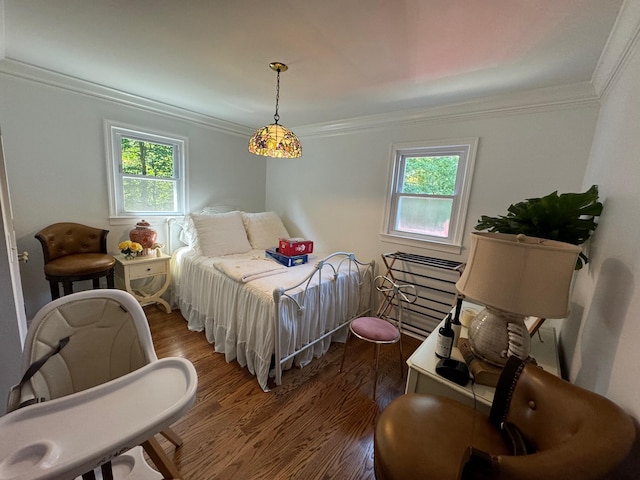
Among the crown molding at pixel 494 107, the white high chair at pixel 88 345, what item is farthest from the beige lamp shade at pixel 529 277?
the crown molding at pixel 494 107

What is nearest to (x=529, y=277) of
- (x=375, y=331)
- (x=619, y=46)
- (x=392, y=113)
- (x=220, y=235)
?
(x=375, y=331)

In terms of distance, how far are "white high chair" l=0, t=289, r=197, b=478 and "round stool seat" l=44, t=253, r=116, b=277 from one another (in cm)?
147

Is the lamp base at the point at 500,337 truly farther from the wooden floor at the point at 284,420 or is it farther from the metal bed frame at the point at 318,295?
the metal bed frame at the point at 318,295

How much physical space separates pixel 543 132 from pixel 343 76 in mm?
1608

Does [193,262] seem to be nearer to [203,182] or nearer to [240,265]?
[240,265]

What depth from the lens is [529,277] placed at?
0.92 m

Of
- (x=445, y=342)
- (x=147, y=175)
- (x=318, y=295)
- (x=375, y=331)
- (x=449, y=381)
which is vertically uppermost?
(x=147, y=175)

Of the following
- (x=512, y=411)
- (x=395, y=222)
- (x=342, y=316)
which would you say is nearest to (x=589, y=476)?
(x=512, y=411)

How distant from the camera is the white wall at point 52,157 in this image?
7.09 feet

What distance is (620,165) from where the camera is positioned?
45.4 inches

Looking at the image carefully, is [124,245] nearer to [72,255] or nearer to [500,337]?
[72,255]

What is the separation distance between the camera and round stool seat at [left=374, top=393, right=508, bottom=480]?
30.6 inches

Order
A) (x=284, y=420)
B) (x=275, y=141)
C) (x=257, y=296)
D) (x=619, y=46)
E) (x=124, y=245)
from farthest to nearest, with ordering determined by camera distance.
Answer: (x=124, y=245)
(x=257, y=296)
(x=275, y=141)
(x=284, y=420)
(x=619, y=46)

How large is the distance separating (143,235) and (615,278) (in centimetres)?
351
